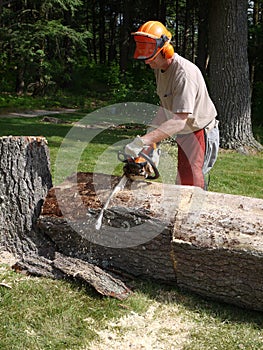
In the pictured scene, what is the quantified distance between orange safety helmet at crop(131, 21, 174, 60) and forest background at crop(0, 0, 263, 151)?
5468 mm

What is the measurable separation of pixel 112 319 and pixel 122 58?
67.5 feet

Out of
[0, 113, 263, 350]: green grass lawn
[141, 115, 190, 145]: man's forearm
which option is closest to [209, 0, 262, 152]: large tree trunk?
[141, 115, 190, 145]: man's forearm

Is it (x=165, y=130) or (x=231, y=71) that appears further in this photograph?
(x=231, y=71)

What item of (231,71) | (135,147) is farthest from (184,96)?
(231,71)

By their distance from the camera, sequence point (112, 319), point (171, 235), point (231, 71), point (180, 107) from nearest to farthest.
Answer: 1. point (112, 319)
2. point (171, 235)
3. point (180, 107)
4. point (231, 71)

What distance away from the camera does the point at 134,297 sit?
2934 millimetres

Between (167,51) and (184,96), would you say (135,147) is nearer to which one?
→ (184,96)

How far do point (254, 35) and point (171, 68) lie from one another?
470 inches

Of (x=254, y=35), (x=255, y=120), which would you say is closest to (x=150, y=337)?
(x=255, y=120)

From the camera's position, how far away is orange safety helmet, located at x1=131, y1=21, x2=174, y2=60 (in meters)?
3.03

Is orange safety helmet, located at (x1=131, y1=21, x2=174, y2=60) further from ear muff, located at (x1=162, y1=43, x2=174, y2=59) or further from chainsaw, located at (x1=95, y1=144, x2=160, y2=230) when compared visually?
chainsaw, located at (x1=95, y1=144, x2=160, y2=230)

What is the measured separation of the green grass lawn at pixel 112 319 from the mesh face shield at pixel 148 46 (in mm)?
1692

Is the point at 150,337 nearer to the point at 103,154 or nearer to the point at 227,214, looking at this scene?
the point at 227,214

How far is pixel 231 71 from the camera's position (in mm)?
8195
